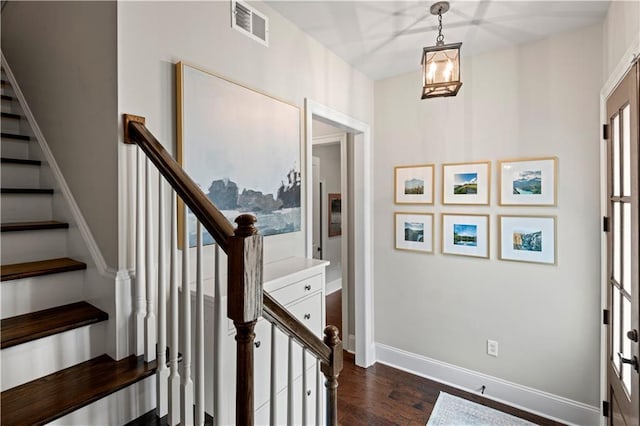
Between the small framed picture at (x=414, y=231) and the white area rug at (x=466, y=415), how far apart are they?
1.32 m

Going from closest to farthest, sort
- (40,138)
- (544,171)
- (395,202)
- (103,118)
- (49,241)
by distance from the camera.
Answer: (103,118)
(49,241)
(40,138)
(544,171)
(395,202)

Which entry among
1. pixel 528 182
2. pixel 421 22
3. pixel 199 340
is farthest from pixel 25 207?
pixel 528 182

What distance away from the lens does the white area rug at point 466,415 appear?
242cm

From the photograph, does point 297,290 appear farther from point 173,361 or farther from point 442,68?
point 442,68

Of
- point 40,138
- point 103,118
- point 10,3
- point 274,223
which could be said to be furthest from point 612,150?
point 10,3

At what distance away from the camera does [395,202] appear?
128 inches

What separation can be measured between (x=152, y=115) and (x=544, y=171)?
2793 mm

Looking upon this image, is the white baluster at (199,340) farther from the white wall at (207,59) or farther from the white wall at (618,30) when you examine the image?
the white wall at (618,30)

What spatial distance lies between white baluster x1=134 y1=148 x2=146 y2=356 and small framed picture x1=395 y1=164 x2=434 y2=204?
8.05 ft

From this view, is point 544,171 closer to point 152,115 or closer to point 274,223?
point 274,223

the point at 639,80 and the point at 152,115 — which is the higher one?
the point at 639,80

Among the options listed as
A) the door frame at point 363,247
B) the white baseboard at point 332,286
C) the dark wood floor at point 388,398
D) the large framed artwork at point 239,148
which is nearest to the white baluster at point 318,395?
the large framed artwork at point 239,148

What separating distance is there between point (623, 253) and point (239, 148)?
7.63 ft

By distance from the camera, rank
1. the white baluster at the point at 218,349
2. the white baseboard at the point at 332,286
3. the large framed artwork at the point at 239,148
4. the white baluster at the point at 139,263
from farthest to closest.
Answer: the white baseboard at the point at 332,286 < the large framed artwork at the point at 239,148 < the white baluster at the point at 139,263 < the white baluster at the point at 218,349
